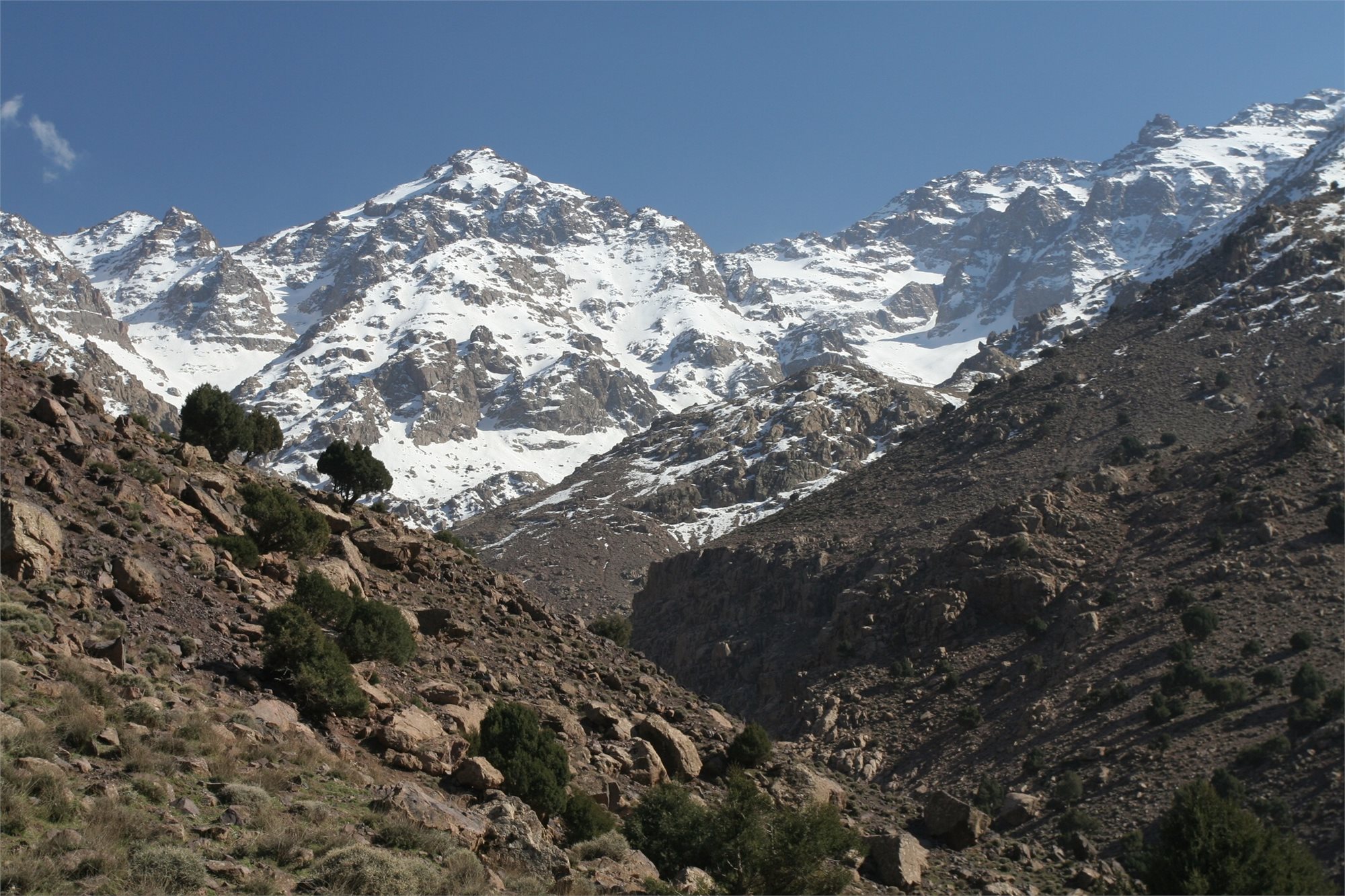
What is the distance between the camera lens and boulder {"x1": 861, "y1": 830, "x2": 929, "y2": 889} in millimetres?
24734

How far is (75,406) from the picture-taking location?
32.5 m

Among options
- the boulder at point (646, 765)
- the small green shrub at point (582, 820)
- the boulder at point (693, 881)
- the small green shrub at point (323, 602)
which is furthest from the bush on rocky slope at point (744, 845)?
the small green shrub at point (323, 602)

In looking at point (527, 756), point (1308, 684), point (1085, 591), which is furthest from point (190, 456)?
point (1085, 591)

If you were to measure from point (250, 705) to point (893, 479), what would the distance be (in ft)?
239

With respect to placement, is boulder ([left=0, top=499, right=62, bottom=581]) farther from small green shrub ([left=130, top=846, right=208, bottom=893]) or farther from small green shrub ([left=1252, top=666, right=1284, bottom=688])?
small green shrub ([left=1252, top=666, right=1284, bottom=688])

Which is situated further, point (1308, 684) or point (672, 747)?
point (1308, 684)

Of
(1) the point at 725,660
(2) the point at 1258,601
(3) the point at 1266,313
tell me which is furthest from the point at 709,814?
(3) the point at 1266,313

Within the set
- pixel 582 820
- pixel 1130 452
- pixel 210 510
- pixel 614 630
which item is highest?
pixel 1130 452

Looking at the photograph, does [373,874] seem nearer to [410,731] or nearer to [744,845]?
[410,731]

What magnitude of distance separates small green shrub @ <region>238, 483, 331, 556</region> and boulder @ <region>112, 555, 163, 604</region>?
6941 millimetres

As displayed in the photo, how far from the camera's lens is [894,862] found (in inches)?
985

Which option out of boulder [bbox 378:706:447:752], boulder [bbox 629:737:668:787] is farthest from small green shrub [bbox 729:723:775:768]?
boulder [bbox 378:706:447:752]

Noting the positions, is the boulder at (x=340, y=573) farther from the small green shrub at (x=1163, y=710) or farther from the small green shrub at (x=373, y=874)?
the small green shrub at (x=1163, y=710)

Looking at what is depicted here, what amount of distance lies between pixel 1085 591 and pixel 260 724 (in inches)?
1809
